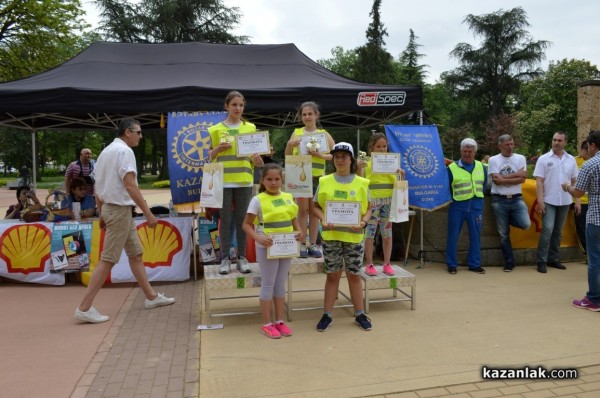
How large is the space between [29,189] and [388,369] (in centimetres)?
629

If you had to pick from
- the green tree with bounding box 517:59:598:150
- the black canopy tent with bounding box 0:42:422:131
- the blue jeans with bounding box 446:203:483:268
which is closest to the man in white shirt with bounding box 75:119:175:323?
the black canopy tent with bounding box 0:42:422:131

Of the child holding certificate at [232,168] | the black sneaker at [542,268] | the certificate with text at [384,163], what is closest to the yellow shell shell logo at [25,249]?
the child holding certificate at [232,168]

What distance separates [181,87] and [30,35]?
17662mm

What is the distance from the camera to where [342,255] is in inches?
164

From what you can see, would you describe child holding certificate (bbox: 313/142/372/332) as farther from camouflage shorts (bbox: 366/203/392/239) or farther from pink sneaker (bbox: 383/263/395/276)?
camouflage shorts (bbox: 366/203/392/239)

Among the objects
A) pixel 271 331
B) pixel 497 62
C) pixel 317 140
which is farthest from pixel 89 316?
pixel 497 62

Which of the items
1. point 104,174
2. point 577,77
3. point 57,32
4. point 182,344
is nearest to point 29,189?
point 104,174

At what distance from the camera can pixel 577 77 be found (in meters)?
37.1

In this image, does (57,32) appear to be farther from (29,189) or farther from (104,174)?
(104,174)

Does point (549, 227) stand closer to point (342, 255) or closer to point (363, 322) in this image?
point (363, 322)

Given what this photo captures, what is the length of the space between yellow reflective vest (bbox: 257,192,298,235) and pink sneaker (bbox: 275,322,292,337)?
34.6 inches

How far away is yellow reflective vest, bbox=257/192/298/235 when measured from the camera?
3.99 meters

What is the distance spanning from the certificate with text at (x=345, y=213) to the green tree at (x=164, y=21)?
96.0 ft

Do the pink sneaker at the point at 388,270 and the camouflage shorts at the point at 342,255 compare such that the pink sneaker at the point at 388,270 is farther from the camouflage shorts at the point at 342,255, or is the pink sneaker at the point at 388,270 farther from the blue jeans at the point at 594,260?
the blue jeans at the point at 594,260
